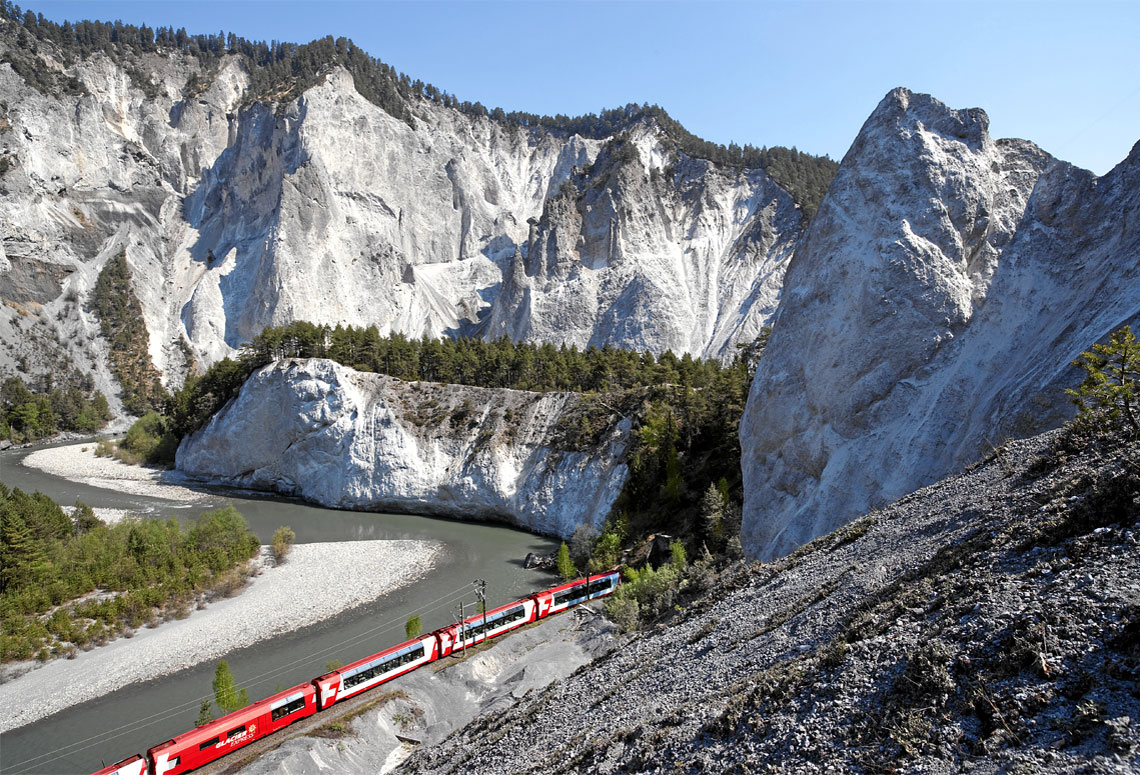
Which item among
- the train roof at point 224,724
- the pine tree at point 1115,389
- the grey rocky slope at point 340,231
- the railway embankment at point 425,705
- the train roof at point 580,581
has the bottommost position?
the railway embankment at point 425,705

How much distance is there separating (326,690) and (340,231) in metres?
83.1

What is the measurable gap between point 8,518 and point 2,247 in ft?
279

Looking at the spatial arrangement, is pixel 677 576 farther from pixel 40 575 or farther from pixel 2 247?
pixel 2 247

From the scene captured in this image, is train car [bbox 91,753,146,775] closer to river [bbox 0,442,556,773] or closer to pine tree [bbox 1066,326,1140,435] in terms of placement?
river [bbox 0,442,556,773]

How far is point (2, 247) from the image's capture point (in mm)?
94188

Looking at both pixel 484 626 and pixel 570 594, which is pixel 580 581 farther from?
pixel 484 626

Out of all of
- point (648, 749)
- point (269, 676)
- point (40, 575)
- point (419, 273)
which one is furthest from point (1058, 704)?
point (419, 273)

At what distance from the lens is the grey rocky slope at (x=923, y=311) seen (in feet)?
52.8

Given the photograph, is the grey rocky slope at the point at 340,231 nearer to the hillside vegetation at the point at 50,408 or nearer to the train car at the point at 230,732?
the hillside vegetation at the point at 50,408

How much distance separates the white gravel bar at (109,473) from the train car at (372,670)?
3972 cm

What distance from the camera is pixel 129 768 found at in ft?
56.7

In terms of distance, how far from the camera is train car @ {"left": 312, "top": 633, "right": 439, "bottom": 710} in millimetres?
21562

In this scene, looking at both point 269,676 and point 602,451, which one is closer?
point 269,676

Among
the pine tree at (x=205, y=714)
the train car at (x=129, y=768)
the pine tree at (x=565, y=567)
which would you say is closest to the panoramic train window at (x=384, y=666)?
the pine tree at (x=205, y=714)
